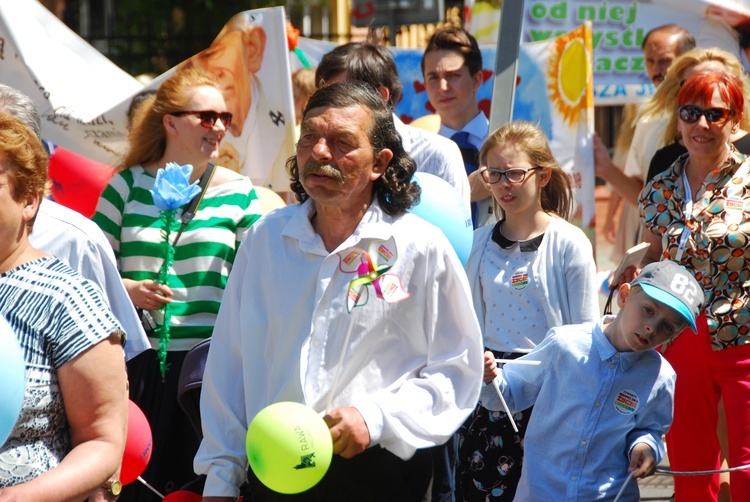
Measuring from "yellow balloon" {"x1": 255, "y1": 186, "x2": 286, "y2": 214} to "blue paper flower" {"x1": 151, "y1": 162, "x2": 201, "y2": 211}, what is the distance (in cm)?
88

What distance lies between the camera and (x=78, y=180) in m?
5.91

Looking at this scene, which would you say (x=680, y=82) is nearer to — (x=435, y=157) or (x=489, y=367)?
(x=435, y=157)

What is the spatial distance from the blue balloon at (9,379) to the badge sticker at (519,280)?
8.13ft

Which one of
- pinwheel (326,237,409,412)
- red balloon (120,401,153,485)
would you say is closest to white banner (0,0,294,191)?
red balloon (120,401,153,485)

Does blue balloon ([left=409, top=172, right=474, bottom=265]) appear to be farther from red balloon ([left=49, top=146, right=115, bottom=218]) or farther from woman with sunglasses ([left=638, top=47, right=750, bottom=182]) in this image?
red balloon ([left=49, top=146, right=115, bottom=218])

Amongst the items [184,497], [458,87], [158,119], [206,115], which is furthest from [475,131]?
[184,497]

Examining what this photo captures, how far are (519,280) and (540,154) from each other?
554mm

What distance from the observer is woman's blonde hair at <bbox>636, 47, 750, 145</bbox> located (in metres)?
5.24

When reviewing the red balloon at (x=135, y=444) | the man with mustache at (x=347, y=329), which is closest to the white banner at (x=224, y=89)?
the red balloon at (x=135, y=444)

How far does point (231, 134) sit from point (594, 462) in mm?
3238

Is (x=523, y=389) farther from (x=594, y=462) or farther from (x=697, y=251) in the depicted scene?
(x=697, y=251)

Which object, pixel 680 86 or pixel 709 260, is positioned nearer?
pixel 709 260

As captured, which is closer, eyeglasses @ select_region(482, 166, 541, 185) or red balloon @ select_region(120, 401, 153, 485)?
red balloon @ select_region(120, 401, 153, 485)

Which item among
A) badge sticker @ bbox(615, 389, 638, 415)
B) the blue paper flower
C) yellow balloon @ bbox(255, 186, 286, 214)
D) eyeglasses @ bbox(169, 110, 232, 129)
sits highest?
eyeglasses @ bbox(169, 110, 232, 129)
